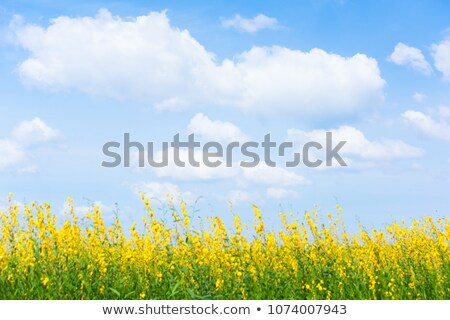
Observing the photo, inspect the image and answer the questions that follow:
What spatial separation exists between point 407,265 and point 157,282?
345 centimetres

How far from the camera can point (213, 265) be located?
7.75 m

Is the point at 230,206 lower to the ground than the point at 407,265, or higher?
higher

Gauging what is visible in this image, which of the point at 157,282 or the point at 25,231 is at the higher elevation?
the point at 25,231

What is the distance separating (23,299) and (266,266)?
2962 mm

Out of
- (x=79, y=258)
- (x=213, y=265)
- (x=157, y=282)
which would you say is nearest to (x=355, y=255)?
(x=213, y=265)

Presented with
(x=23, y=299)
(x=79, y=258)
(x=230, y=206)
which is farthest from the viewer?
(x=230, y=206)

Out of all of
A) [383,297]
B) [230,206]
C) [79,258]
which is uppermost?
[230,206]

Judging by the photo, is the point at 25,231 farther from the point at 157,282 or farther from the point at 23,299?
the point at 157,282
